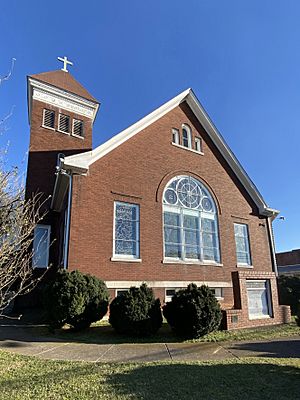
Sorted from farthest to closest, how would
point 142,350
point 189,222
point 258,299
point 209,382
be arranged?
point 189,222 → point 258,299 → point 142,350 → point 209,382

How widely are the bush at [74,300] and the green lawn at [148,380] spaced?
2.37 meters

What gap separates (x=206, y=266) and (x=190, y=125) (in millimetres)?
7933

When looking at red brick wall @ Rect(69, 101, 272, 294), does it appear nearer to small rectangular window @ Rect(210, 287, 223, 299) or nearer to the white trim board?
the white trim board

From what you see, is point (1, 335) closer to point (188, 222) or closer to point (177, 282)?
point (177, 282)

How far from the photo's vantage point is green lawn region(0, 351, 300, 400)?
193 inches

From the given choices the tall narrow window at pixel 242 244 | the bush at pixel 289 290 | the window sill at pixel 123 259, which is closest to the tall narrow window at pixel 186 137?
the tall narrow window at pixel 242 244

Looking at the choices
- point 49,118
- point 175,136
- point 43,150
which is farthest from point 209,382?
point 49,118

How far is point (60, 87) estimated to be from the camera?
20.6 m

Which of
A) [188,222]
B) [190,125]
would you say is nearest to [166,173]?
[188,222]

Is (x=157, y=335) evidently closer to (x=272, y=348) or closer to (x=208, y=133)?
(x=272, y=348)

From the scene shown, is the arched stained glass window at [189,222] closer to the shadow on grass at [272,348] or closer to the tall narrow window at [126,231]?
the tall narrow window at [126,231]

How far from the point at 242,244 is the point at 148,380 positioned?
13.6 meters

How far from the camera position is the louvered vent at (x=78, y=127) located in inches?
832

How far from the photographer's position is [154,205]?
587 inches
